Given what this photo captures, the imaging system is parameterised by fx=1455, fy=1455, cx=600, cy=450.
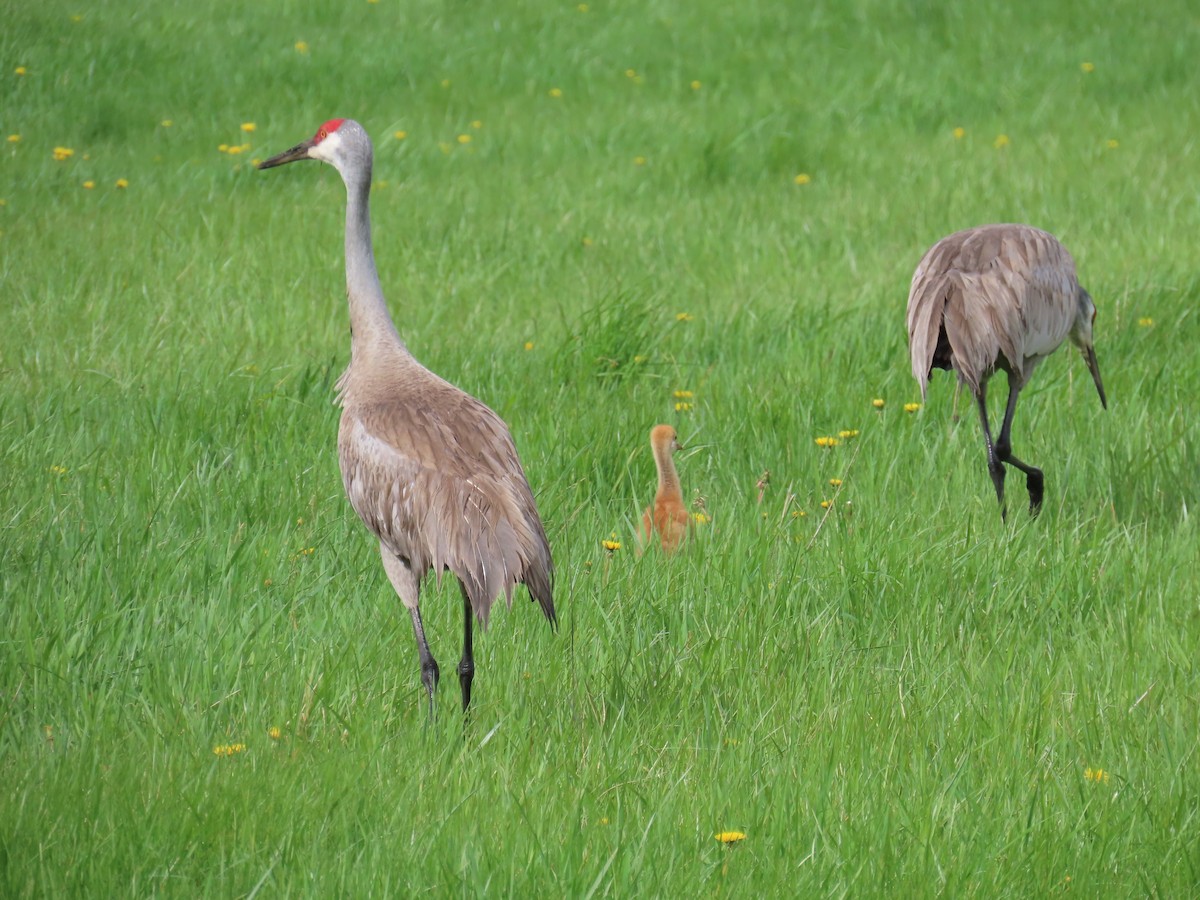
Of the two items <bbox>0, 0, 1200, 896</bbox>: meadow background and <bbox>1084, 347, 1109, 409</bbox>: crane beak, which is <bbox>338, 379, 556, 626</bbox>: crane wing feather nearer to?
<bbox>0, 0, 1200, 896</bbox>: meadow background

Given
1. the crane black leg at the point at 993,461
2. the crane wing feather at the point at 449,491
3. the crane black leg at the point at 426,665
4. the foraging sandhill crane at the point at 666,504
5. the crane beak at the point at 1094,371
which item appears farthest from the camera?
the crane beak at the point at 1094,371

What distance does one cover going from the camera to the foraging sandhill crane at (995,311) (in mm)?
5289

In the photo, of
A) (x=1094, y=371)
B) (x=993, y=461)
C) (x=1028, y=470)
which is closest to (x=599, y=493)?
(x=993, y=461)

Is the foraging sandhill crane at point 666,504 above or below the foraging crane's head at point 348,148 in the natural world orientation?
below

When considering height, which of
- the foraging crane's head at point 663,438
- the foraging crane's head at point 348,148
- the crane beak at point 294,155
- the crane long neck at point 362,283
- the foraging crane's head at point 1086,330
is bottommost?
the foraging crane's head at point 663,438

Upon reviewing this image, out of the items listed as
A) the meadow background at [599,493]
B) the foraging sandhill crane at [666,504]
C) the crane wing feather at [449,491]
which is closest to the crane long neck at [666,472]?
the foraging sandhill crane at [666,504]

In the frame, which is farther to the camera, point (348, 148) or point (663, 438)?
point (663, 438)

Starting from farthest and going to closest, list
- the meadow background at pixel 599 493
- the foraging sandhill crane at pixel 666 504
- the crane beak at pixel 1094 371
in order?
the crane beak at pixel 1094 371, the foraging sandhill crane at pixel 666 504, the meadow background at pixel 599 493

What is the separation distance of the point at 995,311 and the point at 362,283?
2.30 m

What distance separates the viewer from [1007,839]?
3170 mm

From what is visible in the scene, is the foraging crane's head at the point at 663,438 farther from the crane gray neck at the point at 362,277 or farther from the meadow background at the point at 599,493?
the crane gray neck at the point at 362,277

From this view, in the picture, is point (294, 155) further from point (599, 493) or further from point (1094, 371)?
point (1094, 371)

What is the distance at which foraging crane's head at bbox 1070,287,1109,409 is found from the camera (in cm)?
579

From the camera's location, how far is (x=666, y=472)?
199 inches
